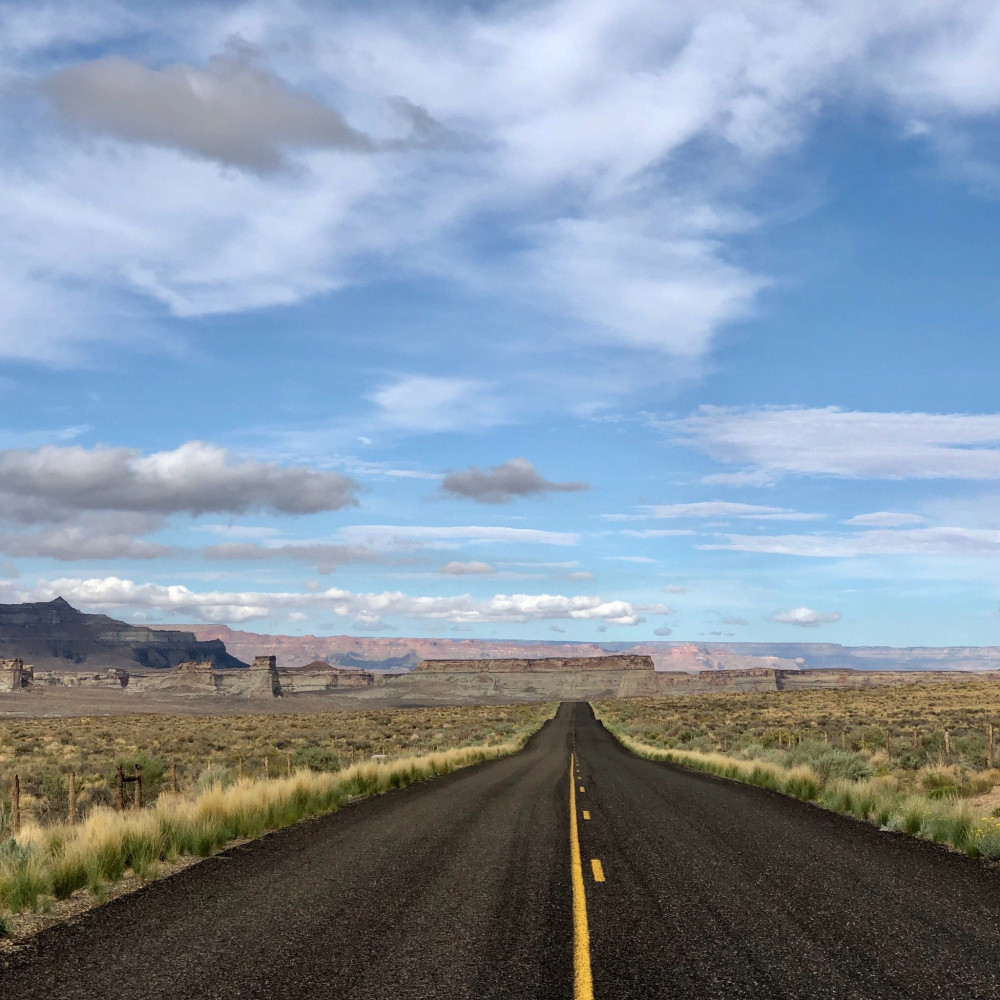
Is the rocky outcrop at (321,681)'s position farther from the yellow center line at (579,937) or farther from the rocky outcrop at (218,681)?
the yellow center line at (579,937)

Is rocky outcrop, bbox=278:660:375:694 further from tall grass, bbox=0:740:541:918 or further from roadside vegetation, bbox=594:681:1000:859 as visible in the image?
tall grass, bbox=0:740:541:918

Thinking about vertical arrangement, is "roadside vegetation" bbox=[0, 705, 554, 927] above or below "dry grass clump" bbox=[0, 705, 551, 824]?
above

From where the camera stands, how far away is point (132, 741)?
148ft

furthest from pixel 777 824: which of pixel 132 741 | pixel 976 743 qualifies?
pixel 132 741

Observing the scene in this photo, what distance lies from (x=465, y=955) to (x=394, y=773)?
706 inches

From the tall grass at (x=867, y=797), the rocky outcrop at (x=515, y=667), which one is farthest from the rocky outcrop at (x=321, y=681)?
the tall grass at (x=867, y=797)

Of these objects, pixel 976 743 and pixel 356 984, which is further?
pixel 976 743

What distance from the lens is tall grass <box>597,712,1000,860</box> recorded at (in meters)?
13.3

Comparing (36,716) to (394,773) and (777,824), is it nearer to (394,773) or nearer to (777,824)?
(394,773)

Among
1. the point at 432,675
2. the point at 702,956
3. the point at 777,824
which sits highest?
the point at 702,956

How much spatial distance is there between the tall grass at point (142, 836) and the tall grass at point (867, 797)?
10785 mm

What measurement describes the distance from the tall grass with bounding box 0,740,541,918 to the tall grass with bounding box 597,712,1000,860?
10.8 metres

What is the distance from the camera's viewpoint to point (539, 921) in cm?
831

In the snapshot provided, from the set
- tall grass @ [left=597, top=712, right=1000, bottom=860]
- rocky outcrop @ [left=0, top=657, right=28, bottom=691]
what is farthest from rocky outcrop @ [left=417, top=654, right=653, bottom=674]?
tall grass @ [left=597, top=712, right=1000, bottom=860]
